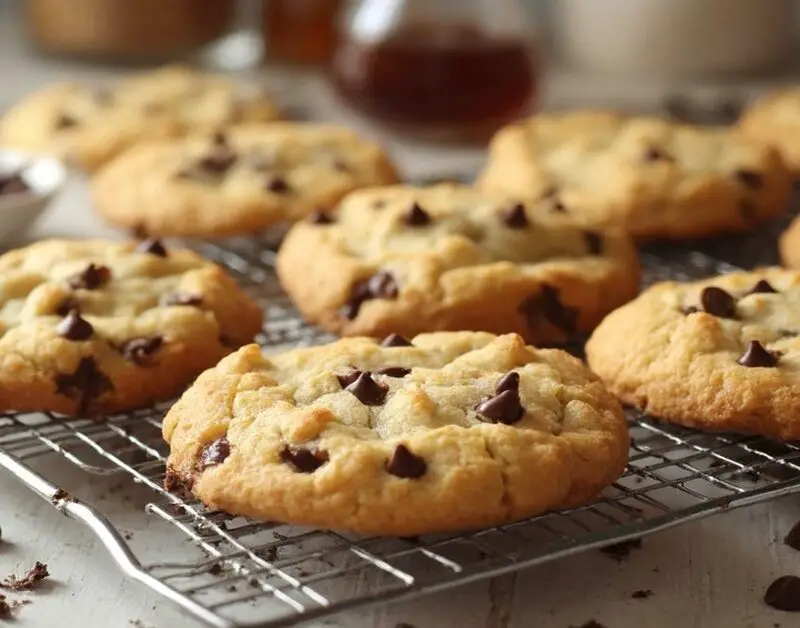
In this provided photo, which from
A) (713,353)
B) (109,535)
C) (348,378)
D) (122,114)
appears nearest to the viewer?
(109,535)

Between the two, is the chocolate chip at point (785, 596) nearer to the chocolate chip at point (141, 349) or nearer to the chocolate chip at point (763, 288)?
the chocolate chip at point (763, 288)

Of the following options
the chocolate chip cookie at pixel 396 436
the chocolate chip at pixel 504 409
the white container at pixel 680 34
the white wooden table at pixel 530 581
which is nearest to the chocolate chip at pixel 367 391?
the chocolate chip cookie at pixel 396 436

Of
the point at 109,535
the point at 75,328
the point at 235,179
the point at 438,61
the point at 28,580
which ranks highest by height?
the point at 438,61

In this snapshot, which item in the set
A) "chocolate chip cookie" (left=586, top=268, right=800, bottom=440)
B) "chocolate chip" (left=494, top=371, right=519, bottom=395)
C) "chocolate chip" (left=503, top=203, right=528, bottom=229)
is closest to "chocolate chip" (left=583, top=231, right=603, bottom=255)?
"chocolate chip" (left=503, top=203, right=528, bottom=229)

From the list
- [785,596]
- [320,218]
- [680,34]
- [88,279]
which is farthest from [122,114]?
[785,596]

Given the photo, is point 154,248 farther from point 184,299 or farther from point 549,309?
point 549,309

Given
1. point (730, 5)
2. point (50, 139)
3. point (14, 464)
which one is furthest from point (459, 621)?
point (730, 5)
